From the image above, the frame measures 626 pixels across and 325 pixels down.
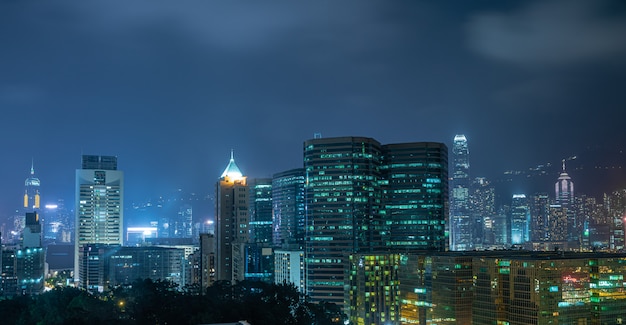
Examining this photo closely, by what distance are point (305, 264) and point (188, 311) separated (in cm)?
2668

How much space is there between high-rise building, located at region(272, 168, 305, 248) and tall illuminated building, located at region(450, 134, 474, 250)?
37.6 meters

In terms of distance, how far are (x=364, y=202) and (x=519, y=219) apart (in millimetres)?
61262

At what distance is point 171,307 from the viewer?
3659 centimetres

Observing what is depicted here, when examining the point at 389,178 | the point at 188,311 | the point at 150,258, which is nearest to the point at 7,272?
the point at 150,258

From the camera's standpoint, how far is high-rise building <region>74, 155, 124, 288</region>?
110312mm

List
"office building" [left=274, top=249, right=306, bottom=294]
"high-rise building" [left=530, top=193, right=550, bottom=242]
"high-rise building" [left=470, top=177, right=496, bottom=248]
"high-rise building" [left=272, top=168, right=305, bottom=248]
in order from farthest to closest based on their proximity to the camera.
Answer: "high-rise building" [left=470, top=177, right=496, bottom=248] < "high-rise building" [left=530, top=193, right=550, bottom=242] < "high-rise building" [left=272, top=168, right=305, bottom=248] < "office building" [left=274, top=249, right=306, bottom=294]

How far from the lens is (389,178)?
65.8 m

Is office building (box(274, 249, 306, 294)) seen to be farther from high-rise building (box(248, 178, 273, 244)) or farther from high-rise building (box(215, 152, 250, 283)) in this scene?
high-rise building (box(248, 178, 273, 244))

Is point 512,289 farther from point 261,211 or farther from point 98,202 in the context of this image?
point 98,202

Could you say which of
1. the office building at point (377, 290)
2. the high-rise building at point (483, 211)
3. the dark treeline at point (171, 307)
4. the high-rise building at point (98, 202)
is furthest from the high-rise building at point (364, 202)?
the high-rise building at point (98, 202)

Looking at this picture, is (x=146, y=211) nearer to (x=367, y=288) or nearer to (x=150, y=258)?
(x=150, y=258)

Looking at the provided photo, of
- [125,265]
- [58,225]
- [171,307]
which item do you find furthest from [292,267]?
[58,225]

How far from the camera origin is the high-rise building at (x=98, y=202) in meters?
110

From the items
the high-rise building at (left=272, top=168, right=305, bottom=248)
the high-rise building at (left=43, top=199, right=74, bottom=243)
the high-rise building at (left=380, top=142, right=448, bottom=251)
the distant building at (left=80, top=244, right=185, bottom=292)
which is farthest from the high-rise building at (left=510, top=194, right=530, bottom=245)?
the high-rise building at (left=43, top=199, right=74, bottom=243)
